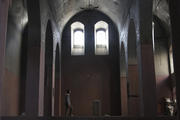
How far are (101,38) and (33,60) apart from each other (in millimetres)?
8235

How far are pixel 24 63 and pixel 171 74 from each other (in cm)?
896

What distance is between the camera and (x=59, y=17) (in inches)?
570

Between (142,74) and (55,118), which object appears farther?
(142,74)

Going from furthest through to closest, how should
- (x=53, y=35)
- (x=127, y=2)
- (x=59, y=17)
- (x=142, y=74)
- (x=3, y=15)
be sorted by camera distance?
(x=59, y=17)
(x=53, y=35)
(x=127, y=2)
(x=142, y=74)
(x=3, y=15)

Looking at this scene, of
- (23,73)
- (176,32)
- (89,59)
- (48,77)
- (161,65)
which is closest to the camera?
(176,32)

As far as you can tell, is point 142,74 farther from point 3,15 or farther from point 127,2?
point 3,15

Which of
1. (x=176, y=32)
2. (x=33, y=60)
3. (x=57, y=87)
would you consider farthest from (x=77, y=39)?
(x=176, y=32)

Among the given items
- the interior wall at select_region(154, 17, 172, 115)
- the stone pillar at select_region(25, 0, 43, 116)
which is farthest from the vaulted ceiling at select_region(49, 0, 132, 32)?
the interior wall at select_region(154, 17, 172, 115)

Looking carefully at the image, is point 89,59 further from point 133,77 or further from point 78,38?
point 133,77

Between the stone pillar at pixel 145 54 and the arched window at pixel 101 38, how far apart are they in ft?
24.1

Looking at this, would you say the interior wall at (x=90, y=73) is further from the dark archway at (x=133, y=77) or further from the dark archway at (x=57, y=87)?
the dark archway at (x=133, y=77)

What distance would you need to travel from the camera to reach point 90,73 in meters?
16.3

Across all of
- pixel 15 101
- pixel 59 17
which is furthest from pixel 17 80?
pixel 59 17

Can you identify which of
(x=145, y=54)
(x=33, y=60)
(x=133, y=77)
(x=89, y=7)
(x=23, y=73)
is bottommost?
(x=133, y=77)
